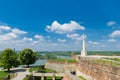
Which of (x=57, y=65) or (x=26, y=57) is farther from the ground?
(x=26, y=57)

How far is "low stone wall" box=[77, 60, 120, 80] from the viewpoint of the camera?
2183 cm

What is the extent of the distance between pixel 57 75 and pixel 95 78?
14.3 metres

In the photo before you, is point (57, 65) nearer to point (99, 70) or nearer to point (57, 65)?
point (57, 65)

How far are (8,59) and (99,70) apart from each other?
99.5 ft

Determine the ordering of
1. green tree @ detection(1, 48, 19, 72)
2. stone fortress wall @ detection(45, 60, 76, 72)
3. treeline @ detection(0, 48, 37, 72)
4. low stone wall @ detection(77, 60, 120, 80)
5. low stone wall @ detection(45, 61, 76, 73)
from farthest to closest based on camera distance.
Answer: treeline @ detection(0, 48, 37, 72) → green tree @ detection(1, 48, 19, 72) → stone fortress wall @ detection(45, 60, 76, 72) → low stone wall @ detection(45, 61, 76, 73) → low stone wall @ detection(77, 60, 120, 80)

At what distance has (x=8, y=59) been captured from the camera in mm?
52625

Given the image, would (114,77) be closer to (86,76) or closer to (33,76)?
(86,76)

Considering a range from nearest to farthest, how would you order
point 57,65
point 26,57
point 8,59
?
point 8,59 → point 57,65 → point 26,57

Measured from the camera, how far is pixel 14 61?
5328cm

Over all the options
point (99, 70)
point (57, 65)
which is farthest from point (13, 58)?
point (99, 70)

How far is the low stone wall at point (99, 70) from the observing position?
2183 cm

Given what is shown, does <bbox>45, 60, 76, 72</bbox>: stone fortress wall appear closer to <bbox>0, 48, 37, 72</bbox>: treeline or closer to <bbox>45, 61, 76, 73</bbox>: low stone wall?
<bbox>45, 61, 76, 73</bbox>: low stone wall

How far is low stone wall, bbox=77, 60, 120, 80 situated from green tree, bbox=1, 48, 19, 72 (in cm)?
2176

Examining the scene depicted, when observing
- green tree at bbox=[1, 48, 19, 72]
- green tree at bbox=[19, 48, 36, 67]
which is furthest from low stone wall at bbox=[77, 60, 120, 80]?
green tree at bbox=[19, 48, 36, 67]
